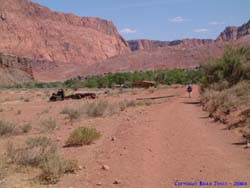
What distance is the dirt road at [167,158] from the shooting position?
355 inches

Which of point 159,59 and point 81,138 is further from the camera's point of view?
point 159,59

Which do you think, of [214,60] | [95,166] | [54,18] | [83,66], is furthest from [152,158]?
[54,18]

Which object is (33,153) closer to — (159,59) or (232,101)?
(232,101)

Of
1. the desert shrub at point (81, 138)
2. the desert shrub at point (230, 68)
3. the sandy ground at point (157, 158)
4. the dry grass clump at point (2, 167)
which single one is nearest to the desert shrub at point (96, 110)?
the sandy ground at point (157, 158)

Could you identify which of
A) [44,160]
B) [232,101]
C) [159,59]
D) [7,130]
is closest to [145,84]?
[232,101]

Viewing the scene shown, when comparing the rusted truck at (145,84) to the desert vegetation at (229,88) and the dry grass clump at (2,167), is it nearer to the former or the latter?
the desert vegetation at (229,88)

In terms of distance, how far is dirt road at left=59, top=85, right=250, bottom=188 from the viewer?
29.6ft

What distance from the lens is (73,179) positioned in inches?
368

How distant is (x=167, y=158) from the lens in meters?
10.9

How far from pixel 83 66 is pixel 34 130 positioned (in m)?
144

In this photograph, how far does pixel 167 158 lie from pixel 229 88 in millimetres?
17711

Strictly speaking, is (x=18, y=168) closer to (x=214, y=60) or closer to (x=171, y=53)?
(x=214, y=60)

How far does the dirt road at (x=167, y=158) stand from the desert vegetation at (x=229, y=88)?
193 centimetres

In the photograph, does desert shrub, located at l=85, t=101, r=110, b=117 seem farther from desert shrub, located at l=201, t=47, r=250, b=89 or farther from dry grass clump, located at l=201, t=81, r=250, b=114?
desert shrub, located at l=201, t=47, r=250, b=89
